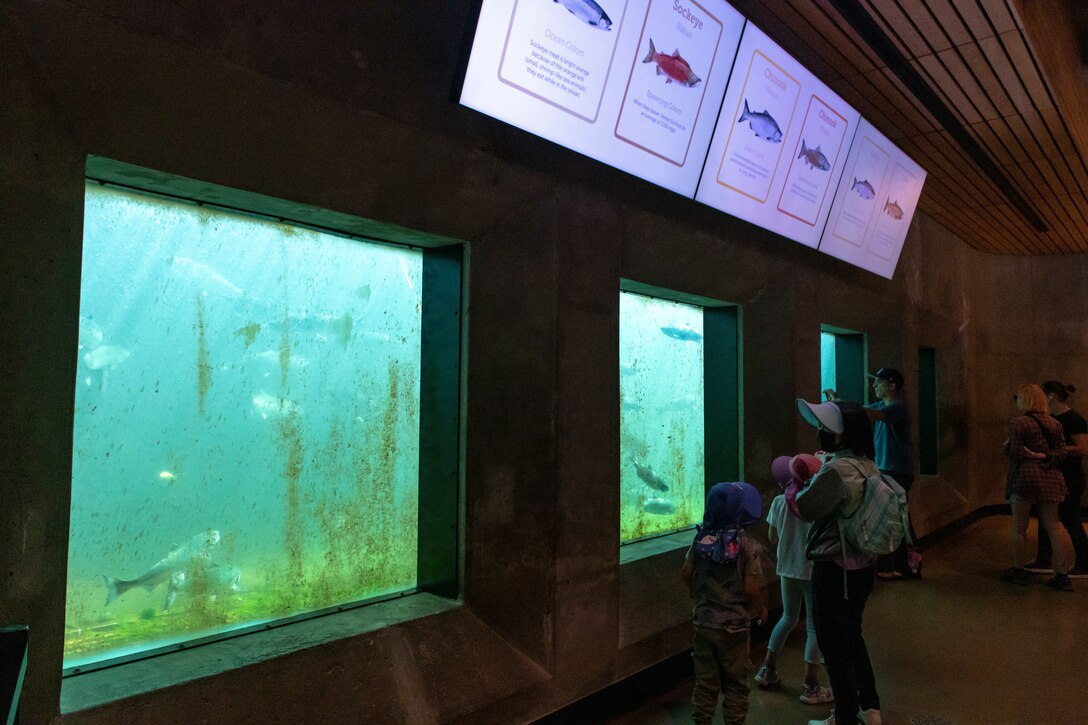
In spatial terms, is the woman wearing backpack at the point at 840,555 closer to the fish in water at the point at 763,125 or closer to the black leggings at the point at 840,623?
the black leggings at the point at 840,623

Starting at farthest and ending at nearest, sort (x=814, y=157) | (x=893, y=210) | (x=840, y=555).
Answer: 1. (x=893, y=210)
2. (x=814, y=157)
3. (x=840, y=555)

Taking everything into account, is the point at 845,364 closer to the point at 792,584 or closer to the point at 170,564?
the point at 792,584

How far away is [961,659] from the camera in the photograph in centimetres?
405

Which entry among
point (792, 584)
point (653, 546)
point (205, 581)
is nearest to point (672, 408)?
point (653, 546)

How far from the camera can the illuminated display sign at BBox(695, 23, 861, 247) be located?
13.0 feet

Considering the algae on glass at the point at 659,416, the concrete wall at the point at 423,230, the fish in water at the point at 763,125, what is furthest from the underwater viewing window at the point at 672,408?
the fish in water at the point at 763,125

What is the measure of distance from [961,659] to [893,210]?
384 centimetres

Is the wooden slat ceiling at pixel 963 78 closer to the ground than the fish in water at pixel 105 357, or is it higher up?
higher up

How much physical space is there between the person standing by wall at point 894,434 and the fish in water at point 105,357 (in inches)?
176

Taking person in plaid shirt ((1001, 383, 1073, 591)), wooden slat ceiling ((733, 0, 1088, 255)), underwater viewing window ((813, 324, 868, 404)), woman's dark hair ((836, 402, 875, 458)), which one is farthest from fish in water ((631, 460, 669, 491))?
person in plaid shirt ((1001, 383, 1073, 591))

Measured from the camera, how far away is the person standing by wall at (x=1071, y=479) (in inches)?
230

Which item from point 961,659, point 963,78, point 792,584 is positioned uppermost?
point 963,78

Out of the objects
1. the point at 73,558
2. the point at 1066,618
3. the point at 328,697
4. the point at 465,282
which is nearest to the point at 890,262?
the point at 1066,618

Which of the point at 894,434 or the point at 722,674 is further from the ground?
the point at 894,434
